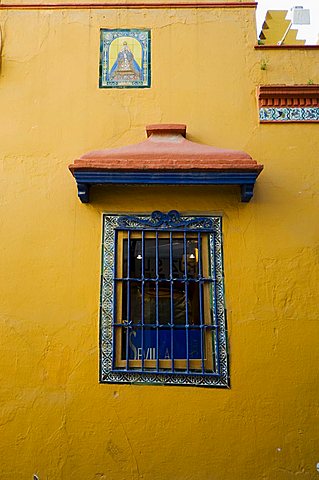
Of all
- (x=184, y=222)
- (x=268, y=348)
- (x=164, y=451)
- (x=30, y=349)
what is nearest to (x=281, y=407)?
(x=268, y=348)

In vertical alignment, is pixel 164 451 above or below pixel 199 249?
below

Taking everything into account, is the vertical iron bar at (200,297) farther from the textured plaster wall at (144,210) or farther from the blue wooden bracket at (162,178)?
the blue wooden bracket at (162,178)

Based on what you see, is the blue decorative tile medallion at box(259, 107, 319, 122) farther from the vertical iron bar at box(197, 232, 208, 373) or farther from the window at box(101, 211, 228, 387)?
the vertical iron bar at box(197, 232, 208, 373)

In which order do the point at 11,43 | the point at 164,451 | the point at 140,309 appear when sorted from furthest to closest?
1. the point at 11,43
2. the point at 140,309
3. the point at 164,451

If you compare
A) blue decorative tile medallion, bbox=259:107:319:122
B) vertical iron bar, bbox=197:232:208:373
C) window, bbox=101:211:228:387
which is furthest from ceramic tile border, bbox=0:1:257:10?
vertical iron bar, bbox=197:232:208:373

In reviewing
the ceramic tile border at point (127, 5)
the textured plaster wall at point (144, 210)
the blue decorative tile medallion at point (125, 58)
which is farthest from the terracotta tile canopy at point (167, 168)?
the ceramic tile border at point (127, 5)

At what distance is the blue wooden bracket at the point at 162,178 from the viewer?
14.0ft

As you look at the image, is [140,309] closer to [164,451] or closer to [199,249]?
[199,249]

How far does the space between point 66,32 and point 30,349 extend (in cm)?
349

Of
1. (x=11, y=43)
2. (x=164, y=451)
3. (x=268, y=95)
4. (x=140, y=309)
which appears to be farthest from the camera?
(x=11, y=43)

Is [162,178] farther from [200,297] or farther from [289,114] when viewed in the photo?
[289,114]

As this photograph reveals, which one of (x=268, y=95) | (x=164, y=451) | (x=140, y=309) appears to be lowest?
(x=164, y=451)

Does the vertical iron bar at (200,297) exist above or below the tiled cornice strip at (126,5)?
below

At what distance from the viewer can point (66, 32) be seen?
5070 mm
